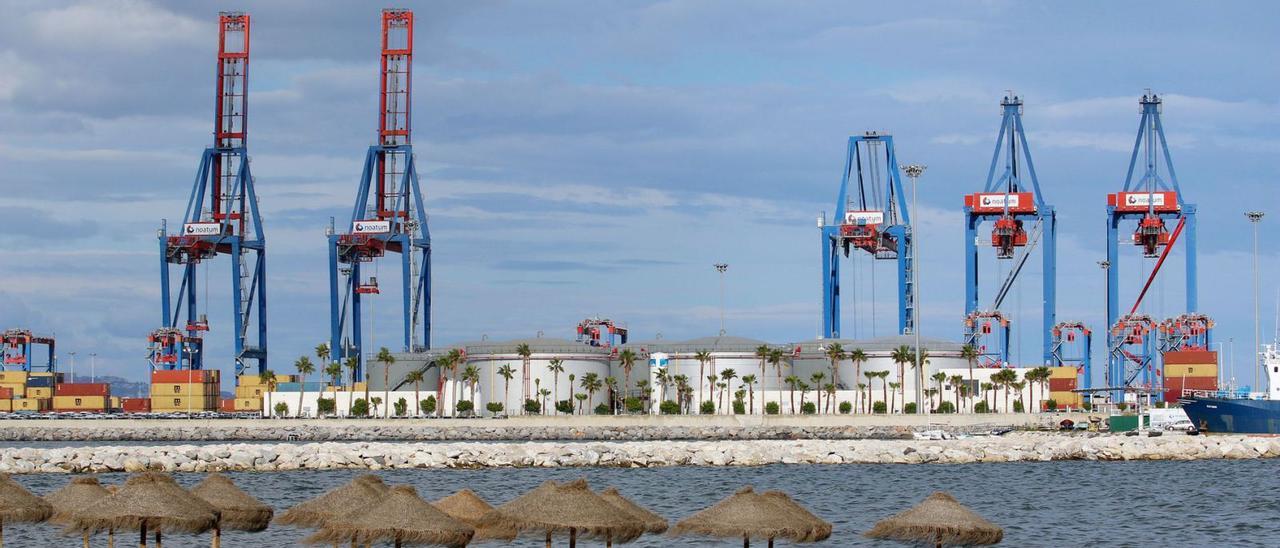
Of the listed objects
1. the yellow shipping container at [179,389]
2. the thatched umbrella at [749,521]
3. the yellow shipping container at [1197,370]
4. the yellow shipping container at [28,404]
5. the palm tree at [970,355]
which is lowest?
the yellow shipping container at [28,404]

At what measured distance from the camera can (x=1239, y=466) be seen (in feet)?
236

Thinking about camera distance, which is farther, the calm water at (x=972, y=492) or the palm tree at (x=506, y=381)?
the palm tree at (x=506, y=381)

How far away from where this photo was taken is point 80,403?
545ft

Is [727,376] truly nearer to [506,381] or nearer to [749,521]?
[506,381]

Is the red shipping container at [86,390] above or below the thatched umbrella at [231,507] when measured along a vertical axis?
below

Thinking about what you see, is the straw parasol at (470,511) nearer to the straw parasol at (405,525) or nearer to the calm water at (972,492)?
the straw parasol at (405,525)

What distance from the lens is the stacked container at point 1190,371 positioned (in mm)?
131500

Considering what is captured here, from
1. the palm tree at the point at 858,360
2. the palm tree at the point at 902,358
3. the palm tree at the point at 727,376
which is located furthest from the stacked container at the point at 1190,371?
the palm tree at the point at 727,376

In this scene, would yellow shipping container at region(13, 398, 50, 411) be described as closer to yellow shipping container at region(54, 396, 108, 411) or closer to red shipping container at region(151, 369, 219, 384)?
yellow shipping container at region(54, 396, 108, 411)

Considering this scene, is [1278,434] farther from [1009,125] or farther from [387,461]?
[1009,125]

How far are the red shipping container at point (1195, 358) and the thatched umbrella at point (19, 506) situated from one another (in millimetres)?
114056

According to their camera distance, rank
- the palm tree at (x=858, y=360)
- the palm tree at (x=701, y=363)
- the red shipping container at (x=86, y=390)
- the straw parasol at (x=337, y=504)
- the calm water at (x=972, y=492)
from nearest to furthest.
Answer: the straw parasol at (x=337, y=504) → the calm water at (x=972, y=492) → the palm tree at (x=858, y=360) → the palm tree at (x=701, y=363) → the red shipping container at (x=86, y=390)

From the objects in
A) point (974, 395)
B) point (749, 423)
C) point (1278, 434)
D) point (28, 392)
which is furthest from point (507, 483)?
point (28, 392)

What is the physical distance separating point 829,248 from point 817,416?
30.5 m
